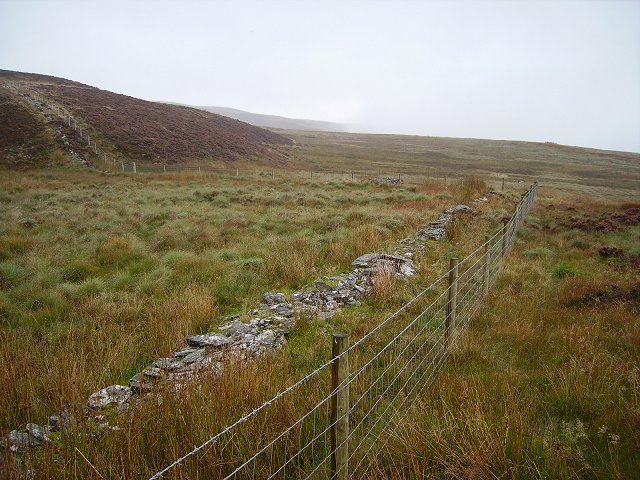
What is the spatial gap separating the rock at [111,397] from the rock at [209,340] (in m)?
1.26

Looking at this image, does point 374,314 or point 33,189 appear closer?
point 374,314

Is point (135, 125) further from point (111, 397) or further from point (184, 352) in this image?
point (111, 397)

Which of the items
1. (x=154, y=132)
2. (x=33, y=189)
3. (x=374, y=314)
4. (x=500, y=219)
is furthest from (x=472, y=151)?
(x=374, y=314)

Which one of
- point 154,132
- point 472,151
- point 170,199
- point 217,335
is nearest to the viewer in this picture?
point 217,335

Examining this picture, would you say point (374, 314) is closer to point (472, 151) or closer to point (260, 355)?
point (260, 355)

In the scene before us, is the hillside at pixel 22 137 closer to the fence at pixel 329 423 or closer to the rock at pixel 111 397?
the rock at pixel 111 397

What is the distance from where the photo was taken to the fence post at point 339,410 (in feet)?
8.33

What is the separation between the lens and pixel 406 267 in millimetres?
8852

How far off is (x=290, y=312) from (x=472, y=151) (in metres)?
83.7

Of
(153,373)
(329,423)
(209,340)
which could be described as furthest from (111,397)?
(329,423)

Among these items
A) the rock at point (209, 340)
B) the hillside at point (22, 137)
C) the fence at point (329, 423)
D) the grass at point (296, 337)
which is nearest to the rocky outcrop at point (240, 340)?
Result: the rock at point (209, 340)

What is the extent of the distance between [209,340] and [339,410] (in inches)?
125

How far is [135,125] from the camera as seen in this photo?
1603 inches

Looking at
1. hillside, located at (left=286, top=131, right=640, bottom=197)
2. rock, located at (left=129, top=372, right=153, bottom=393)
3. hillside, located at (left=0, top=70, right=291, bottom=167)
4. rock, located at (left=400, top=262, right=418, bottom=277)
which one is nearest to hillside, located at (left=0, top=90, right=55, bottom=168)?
hillside, located at (left=0, top=70, right=291, bottom=167)
